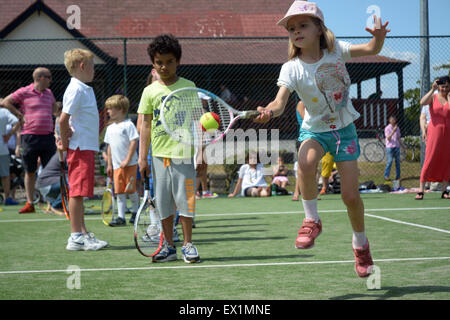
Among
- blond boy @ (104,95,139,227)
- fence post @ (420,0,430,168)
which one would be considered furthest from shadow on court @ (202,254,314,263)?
fence post @ (420,0,430,168)

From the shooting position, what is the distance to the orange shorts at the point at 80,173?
5957 millimetres

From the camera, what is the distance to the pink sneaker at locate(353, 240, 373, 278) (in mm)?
4078

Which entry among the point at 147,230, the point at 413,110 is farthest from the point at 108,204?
the point at 413,110

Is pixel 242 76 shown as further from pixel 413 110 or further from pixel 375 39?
pixel 375 39

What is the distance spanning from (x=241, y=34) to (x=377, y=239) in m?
18.6

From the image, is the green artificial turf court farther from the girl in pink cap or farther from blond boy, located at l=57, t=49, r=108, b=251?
the girl in pink cap

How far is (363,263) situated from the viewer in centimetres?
411

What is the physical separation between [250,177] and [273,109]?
8.95 metres

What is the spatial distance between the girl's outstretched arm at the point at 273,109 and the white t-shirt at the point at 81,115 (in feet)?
8.45

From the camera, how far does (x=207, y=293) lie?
12.9 ft

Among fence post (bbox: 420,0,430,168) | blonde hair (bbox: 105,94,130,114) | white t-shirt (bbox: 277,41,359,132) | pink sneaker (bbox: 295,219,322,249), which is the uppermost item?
fence post (bbox: 420,0,430,168)

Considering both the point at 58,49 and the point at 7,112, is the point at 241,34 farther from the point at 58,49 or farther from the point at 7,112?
the point at 7,112

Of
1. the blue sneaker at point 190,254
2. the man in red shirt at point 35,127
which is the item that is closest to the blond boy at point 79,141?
the blue sneaker at point 190,254

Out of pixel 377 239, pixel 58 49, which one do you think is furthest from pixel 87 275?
pixel 58 49
